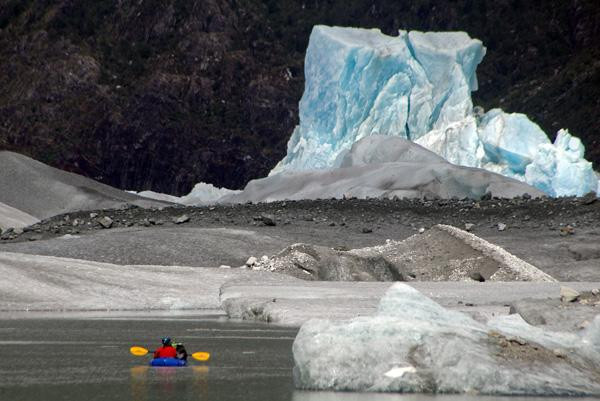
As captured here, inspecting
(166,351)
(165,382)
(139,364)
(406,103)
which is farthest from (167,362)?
(406,103)

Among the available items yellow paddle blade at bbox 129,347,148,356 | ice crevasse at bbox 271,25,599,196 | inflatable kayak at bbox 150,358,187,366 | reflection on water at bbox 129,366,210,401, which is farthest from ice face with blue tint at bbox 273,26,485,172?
reflection on water at bbox 129,366,210,401

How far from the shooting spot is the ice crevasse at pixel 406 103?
5778cm

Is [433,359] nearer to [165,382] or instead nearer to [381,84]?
[165,382]

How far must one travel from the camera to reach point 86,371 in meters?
13.8

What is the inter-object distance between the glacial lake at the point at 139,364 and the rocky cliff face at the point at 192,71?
83097 millimetres

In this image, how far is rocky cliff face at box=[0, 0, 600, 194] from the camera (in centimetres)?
10750

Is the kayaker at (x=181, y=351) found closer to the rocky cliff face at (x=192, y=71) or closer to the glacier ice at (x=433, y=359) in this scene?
the glacier ice at (x=433, y=359)

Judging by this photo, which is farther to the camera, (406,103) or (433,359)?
(406,103)

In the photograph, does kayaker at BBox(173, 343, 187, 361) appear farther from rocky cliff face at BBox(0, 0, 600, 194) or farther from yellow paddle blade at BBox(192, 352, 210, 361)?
rocky cliff face at BBox(0, 0, 600, 194)

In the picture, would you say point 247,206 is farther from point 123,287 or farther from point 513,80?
point 513,80

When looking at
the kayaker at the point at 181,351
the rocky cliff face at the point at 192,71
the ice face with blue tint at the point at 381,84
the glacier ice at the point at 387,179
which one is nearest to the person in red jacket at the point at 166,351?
the kayaker at the point at 181,351

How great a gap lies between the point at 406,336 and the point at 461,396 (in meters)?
0.71

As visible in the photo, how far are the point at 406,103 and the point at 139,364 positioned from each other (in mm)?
47805

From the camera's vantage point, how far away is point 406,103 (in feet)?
202
